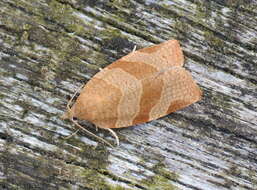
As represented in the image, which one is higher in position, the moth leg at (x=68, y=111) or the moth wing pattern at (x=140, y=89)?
the moth wing pattern at (x=140, y=89)

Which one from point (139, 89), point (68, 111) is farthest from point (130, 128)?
point (68, 111)

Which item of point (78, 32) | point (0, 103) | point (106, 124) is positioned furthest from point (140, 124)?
point (0, 103)

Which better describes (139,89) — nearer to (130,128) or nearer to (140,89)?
(140,89)

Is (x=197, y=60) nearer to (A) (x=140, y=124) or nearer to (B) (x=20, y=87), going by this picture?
(A) (x=140, y=124)

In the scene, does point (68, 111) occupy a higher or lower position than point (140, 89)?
lower

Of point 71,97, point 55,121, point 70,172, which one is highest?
point 71,97
